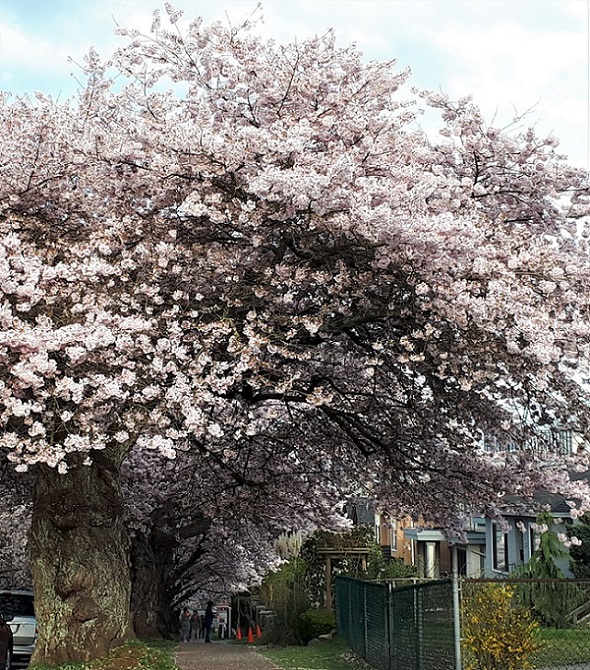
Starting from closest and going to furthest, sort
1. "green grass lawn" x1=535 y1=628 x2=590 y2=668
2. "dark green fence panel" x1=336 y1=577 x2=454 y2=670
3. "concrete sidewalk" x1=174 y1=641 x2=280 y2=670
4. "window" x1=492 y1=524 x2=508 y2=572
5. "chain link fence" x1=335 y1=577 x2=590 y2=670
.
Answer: "chain link fence" x1=335 y1=577 x2=590 y2=670, "dark green fence panel" x1=336 y1=577 x2=454 y2=670, "green grass lawn" x1=535 y1=628 x2=590 y2=668, "concrete sidewalk" x1=174 y1=641 x2=280 y2=670, "window" x1=492 y1=524 x2=508 y2=572

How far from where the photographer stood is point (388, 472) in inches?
580

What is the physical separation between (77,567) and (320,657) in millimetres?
6741

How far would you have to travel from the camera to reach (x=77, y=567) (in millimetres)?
11289

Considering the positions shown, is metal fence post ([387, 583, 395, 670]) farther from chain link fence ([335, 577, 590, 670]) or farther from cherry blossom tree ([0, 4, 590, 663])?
cherry blossom tree ([0, 4, 590, 663])

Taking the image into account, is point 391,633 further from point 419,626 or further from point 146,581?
point 146,581

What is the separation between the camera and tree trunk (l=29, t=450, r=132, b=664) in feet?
36.6

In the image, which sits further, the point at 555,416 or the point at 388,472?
the point at 388,472

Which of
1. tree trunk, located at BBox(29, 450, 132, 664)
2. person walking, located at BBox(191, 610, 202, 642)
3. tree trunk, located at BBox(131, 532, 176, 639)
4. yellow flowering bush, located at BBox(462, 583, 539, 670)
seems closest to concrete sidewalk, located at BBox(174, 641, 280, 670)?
tree trunk, located at BBox(131, 532, 176, 639)

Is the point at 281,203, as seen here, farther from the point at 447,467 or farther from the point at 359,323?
the point at 447,467

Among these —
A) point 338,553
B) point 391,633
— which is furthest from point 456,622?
point 338,553

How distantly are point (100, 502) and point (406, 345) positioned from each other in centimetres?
459

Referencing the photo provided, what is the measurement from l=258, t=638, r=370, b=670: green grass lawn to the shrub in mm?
850

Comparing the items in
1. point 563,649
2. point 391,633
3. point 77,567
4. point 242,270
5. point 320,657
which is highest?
point 242,270

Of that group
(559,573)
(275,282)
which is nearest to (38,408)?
(275,282)
